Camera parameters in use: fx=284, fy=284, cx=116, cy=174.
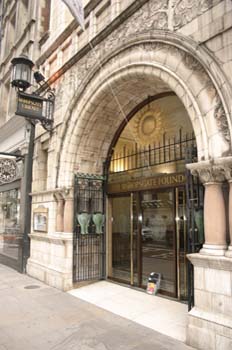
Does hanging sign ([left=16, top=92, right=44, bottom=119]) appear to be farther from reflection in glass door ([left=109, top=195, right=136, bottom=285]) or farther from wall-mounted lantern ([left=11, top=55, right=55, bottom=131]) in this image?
reflection in glass door ([left=109, top=195, right=136, bottom=285])

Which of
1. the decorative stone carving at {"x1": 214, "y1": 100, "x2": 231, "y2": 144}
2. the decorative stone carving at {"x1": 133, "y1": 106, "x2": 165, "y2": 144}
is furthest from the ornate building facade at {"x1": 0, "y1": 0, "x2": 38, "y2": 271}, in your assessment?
the decorative stone carving at {"x1": 214, "y1": 100, "x2": 231, "y2": 144}

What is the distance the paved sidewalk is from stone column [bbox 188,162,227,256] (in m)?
1.49

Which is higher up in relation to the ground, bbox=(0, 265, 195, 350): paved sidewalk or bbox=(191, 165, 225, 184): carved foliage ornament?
bbox=(191, 165, 225, 184): carved foliage ornament

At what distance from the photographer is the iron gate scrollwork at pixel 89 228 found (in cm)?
716

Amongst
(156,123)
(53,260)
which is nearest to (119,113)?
(156,123)

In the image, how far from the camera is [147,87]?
6.41 m

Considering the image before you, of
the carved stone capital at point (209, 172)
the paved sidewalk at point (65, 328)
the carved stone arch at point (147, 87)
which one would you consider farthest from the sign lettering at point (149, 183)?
the paved sidewalk at point (65, 328)

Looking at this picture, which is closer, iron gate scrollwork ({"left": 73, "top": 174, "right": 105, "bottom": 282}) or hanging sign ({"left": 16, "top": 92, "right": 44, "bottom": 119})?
iron gate scrollwork ({"left": 73, "top": 174, "right": 105, "bottom": 282})

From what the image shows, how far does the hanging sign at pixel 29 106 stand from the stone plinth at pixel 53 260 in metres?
3.43

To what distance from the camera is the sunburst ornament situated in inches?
265

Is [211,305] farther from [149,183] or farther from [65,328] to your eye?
[149,183]

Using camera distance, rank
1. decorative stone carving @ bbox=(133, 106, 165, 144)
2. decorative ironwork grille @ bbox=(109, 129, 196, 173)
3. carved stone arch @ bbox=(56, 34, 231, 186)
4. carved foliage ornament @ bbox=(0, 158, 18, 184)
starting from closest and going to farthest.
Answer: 1. carved stone arch @ bbox=(56, 34, 231, 186)
2. decorative ironwork grille @ bbox=(109, 129, 196, 173)
3. decorative stone carving @ bbox=(133, 106, 165, 144)
4. carved foliage ornament @ bbox=(0, 158, 18, 184)

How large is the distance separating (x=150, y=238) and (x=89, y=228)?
1639 mm

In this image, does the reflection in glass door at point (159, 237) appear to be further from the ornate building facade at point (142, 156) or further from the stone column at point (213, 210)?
the stone column at point (213, 210)
